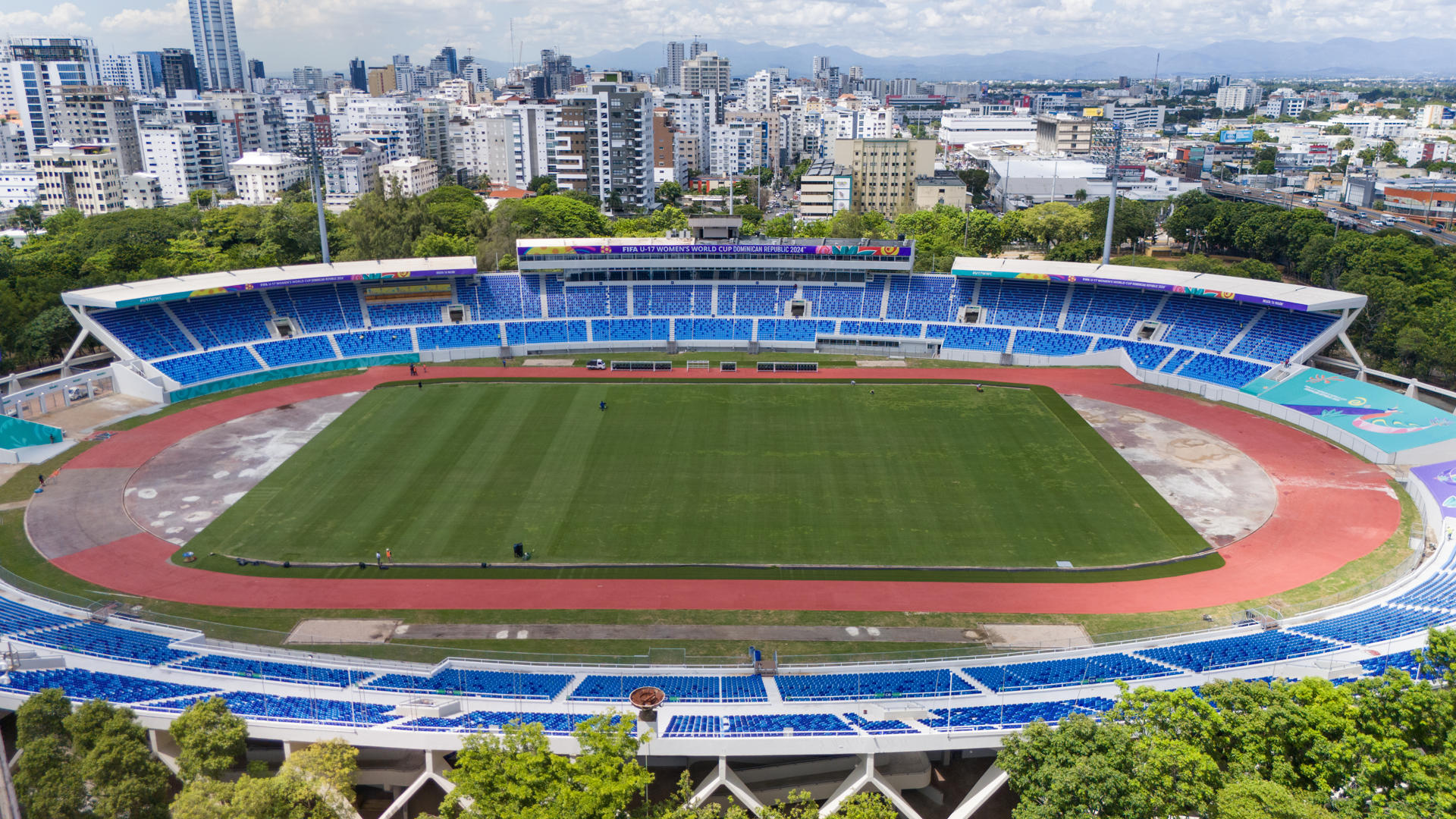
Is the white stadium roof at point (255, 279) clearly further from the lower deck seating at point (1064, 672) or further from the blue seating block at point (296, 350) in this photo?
the lower deck seating at point (1064, 672)

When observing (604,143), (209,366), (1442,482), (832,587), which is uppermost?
(604,143)

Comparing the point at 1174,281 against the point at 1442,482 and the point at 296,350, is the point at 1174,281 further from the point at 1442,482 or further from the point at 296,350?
the point at 296,350

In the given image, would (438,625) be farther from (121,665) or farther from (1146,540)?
(1146,540)

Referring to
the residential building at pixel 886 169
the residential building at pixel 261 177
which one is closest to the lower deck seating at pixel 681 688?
the residential building at pixel 886 169

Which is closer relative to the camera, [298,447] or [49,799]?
[49,799]

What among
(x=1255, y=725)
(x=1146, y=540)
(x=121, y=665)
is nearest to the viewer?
(x=1255, y=725)

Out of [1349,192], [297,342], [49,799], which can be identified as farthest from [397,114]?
[49,799]

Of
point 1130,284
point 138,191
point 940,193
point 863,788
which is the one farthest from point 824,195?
point 863,788
